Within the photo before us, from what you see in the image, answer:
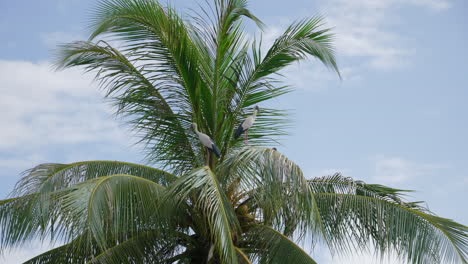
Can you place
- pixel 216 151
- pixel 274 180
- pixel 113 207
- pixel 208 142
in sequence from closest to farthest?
pixel 274 180, pixel 113 207, pixel 216 151, pixel 208 142

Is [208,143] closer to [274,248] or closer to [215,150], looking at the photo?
[215,150]

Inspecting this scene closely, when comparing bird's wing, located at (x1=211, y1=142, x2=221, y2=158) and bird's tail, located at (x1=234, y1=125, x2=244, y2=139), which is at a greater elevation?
bird's tail, located at (x1=234, y1=125, x2=244, y2=139)

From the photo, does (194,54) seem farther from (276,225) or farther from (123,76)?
(276,225)

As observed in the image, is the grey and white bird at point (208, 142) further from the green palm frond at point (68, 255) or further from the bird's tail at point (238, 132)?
the green palm frond at point (68, 255)

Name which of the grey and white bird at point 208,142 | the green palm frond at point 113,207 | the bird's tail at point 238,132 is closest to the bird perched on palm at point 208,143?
the grey and white bird at point 208,142

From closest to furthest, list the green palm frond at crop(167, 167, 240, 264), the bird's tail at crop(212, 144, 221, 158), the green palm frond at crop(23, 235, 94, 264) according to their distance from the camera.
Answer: the green palm frond at crop(167, 167, 240, 264) → the bird's tail at crop(212, 144, 221, 158) → the green palm frond at crop(23, 235, 94, 264)

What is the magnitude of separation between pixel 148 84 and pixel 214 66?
1.03m

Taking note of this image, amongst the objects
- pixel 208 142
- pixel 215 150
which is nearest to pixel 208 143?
pixel 208 142

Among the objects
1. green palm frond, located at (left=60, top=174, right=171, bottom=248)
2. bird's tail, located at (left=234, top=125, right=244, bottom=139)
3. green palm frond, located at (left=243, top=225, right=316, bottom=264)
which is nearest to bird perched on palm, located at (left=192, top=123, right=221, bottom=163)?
bird's tail, located at (left=234, top=125, right=244, bottom=139)

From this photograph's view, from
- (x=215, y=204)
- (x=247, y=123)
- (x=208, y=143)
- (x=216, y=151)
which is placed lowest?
(x=215, y=204)

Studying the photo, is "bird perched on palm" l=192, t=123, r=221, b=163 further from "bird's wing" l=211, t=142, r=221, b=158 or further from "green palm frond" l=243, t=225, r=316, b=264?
"green palm frond" l=243, t=225, r=316, b=264

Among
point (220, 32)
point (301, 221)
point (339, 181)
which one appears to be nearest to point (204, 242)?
point (301, 221)

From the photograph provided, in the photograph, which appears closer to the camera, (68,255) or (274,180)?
(274,180)

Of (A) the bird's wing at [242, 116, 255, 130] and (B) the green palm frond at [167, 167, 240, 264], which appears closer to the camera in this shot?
(B) the green palm frond at [167, 167, 240, 264]
